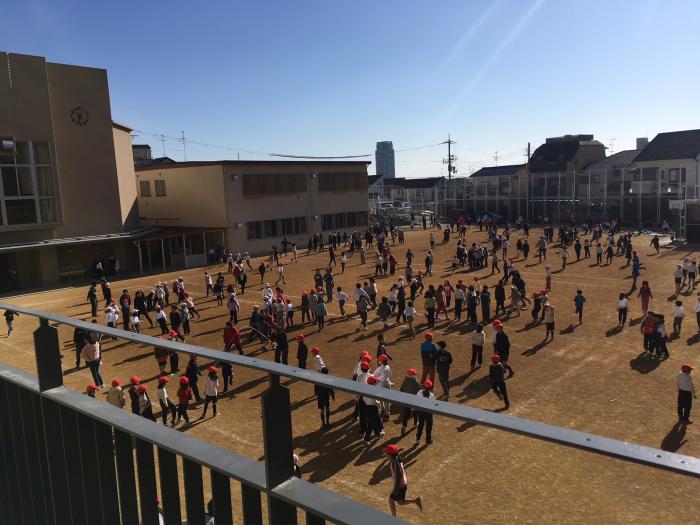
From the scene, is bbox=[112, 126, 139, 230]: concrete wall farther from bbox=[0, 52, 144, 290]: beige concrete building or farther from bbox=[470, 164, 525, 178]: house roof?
bbox=[470, 164, 525, 178]: house roof

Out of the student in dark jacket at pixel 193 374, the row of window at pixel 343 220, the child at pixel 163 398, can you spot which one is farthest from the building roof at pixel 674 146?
the child at pixel 163 398

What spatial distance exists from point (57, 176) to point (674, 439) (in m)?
32.7

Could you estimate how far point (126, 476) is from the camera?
8.51 ft

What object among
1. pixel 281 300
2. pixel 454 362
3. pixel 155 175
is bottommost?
pixel 454 362

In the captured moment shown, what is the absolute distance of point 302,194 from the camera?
152ft

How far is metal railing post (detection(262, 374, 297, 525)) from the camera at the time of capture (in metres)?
2.01

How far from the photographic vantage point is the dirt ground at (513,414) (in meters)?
8.55

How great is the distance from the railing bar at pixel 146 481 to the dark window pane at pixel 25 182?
33.9m

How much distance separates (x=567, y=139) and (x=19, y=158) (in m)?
58.7

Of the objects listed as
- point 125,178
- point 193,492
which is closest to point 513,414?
point 193,492

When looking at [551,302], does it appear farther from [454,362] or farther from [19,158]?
[19,158]

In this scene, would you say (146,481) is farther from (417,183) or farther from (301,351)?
(417,183)

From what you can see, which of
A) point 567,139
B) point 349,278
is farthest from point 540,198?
point 349,278

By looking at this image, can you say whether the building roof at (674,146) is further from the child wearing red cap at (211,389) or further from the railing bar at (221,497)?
the railing bar at (221,497)
